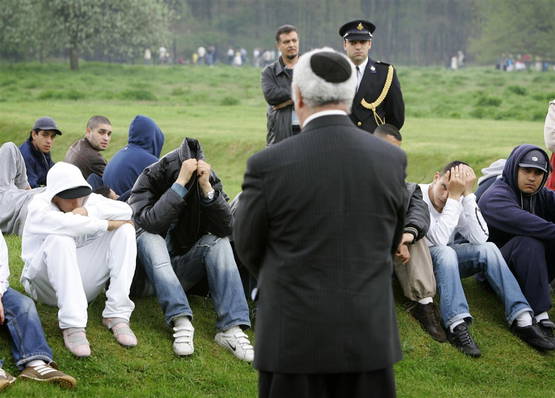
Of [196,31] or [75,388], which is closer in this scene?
[75,388]

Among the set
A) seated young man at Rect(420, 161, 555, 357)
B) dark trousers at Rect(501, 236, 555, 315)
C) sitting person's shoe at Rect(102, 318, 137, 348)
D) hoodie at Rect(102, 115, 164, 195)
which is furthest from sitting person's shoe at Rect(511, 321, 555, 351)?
hoodie at Rect(102, 115, 164, 195)

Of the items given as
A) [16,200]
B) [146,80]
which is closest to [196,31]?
[146,80]

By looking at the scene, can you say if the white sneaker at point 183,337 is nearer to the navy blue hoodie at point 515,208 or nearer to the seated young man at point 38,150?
the navy blue hoodie at point 515,208

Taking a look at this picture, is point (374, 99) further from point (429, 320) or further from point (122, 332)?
point (122, 332)

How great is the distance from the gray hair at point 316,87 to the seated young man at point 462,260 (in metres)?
4.14

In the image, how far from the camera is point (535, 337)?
7.76 meters

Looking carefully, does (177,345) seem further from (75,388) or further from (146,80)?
(146,80)

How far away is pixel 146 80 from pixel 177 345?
35380 millimetres

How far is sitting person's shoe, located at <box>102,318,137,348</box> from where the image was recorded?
21.6ft

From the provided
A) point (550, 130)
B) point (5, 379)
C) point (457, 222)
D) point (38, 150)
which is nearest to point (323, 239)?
point (5, 379)

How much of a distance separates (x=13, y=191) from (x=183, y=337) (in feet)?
12.0

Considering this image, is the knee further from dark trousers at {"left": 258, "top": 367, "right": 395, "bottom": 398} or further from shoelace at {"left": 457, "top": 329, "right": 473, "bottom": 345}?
shoelace at {"left": 457, "top": 329, "right": 473, "bottom": 345}

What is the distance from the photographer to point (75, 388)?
19.8 feet

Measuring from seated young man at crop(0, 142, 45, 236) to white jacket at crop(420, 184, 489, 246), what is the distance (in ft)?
13.3
